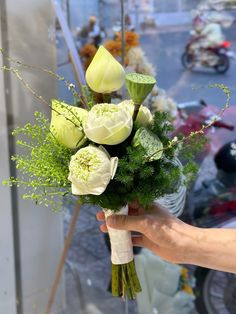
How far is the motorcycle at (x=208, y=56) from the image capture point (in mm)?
2236

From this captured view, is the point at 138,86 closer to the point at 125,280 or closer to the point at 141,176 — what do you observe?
the point at 141,176

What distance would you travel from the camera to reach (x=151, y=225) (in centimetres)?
104

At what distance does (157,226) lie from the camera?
1042 millimetres

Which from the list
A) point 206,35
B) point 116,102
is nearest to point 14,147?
point 116,102

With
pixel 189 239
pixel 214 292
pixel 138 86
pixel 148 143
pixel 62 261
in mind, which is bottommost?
pixel 214 292

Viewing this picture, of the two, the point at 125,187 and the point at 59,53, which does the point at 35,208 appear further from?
the point at 125,187

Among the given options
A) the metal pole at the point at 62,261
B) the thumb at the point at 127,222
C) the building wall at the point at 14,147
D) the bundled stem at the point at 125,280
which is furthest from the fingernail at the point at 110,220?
the metal pole at the point at 62,261

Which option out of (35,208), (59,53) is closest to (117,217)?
(35,208)

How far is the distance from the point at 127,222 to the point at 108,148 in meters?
0.19

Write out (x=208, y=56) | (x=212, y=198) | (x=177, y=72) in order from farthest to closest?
(x=208, y=56)
(x=177, y=72)
(x=212, y=198)

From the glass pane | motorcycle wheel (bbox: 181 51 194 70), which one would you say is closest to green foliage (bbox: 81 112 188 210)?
the glass pane

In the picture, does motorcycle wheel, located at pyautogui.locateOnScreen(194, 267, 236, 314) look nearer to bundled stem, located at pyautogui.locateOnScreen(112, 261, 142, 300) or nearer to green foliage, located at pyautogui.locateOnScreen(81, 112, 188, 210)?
bundled stem, located at pyautogui.locateOnScreen(112, 261, 142, 300)

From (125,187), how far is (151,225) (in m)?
0.12

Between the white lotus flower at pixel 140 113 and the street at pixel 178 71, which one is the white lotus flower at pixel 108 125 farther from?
the street at pixel 178 71
